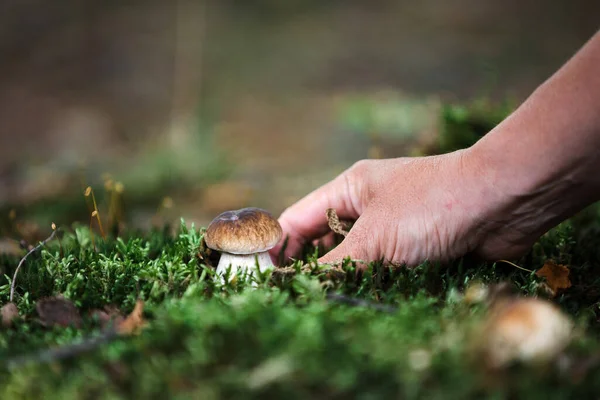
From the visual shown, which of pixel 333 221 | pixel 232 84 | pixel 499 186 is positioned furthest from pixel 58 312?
pixel 232 84

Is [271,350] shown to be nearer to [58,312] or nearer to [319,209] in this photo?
[58,312]

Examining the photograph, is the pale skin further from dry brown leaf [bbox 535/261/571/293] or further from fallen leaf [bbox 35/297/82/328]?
fallen leaf [bbox 35/297/82/328]

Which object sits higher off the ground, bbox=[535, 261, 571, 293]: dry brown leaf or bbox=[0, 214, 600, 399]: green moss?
bbox=[0, 214, 600, 399]: green moss

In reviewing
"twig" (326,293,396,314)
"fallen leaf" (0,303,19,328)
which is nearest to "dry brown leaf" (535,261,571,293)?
"twig" (326,293,396,314)

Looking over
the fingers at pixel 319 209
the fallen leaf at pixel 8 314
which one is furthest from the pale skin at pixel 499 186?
the fallen leaf at pixel 8 314

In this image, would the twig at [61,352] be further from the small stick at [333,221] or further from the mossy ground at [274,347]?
the small stick at [333,221]
